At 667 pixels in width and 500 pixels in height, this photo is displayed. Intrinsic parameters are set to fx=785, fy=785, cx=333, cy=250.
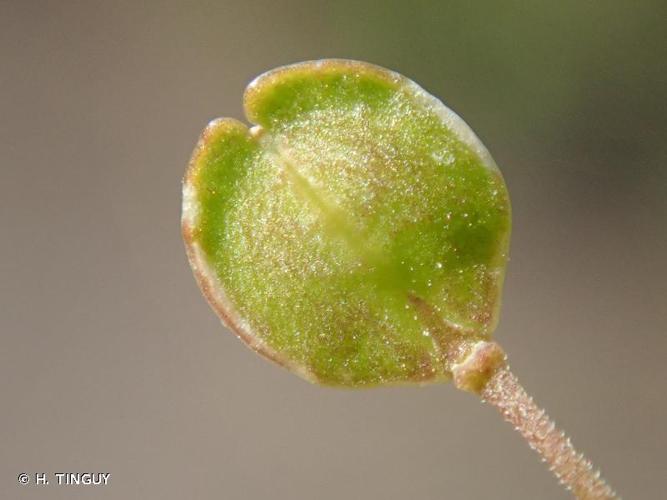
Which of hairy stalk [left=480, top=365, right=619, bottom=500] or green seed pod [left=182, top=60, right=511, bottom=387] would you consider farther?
green seed pod [left=182, top=60, right=511, bottom=387]

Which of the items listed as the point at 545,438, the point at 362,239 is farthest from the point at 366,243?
the point at 545,438

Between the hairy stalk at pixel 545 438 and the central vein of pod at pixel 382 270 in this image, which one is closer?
the hairy stalk at pixel 545 438

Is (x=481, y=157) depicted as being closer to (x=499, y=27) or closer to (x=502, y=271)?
(x=502, y=271)

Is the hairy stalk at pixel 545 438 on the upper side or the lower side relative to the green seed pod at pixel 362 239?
lower

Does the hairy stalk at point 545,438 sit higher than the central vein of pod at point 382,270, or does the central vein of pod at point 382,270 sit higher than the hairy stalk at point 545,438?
the central vein of pod at point 382,270

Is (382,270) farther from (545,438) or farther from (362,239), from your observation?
(545,438)

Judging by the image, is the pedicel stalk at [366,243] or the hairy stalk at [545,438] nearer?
the hairy stalk at [545,438]

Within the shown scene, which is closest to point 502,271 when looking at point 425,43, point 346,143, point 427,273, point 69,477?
point 427,273
